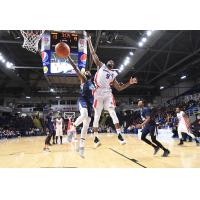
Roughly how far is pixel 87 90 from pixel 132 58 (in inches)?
397

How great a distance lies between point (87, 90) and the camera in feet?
18.1

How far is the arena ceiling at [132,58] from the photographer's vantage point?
13133 mm

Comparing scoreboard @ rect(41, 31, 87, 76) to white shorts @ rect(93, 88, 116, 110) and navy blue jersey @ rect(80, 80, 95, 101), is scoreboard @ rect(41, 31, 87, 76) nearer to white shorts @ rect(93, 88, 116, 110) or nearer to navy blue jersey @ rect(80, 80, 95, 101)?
navy blue jersey @ rect(80, 80, 95, 101)

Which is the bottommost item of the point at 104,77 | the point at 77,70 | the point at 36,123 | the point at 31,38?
the point at 36,123

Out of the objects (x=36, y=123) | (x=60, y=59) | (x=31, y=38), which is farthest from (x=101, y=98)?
(x=36, y=123)

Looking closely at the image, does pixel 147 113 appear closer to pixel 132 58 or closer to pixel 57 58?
pixel 57 58

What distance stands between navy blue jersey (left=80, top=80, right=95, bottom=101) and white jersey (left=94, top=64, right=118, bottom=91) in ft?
0.56

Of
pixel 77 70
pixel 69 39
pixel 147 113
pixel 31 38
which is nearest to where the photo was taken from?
pixel 77 70

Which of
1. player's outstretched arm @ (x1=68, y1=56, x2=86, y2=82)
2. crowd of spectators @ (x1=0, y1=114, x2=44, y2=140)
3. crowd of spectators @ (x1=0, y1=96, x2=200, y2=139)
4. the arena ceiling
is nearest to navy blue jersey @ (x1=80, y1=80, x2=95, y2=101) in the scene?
player's outstretched arm @ (x1=68, y1=56, x2=86, y2=82)

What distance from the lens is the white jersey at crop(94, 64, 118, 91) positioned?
5.31 m

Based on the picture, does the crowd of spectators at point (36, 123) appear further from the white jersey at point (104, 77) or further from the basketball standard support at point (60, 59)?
the white jersey at point (104, 77)
